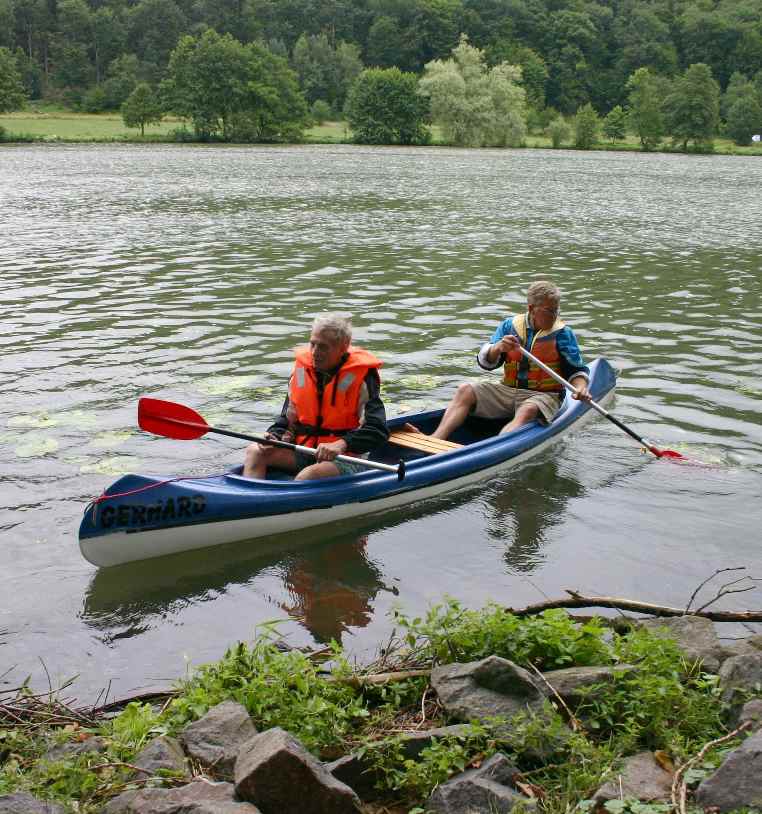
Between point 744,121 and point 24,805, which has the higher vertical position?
point 744,121

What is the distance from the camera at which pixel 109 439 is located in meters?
7.64

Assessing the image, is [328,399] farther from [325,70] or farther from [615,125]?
[325,70]

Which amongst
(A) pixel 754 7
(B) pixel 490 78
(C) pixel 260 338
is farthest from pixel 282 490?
(A) pixel 754 7

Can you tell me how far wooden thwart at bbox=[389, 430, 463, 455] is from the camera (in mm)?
7113

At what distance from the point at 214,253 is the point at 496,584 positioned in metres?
12.7

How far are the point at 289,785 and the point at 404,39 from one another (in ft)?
424

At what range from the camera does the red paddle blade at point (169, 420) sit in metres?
6.14

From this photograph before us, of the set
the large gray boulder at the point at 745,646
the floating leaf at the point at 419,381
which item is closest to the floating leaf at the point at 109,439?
the floating leaf at the point at 419,381

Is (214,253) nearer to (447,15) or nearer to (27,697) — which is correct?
(27,697)

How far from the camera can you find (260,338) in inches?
431

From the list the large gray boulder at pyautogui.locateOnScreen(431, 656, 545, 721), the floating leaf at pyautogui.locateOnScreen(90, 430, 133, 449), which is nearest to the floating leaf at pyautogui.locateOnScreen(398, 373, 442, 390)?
the floating leaf at pyautogui.locateOnScreen(90, 430, 133, 449)

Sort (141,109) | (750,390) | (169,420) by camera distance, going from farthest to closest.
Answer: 1. (141,109)
2. (750,390)
3. (169,420)

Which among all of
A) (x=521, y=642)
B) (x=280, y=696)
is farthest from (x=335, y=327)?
(x=280, y=696)

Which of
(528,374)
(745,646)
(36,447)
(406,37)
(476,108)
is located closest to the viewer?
(745,646)
